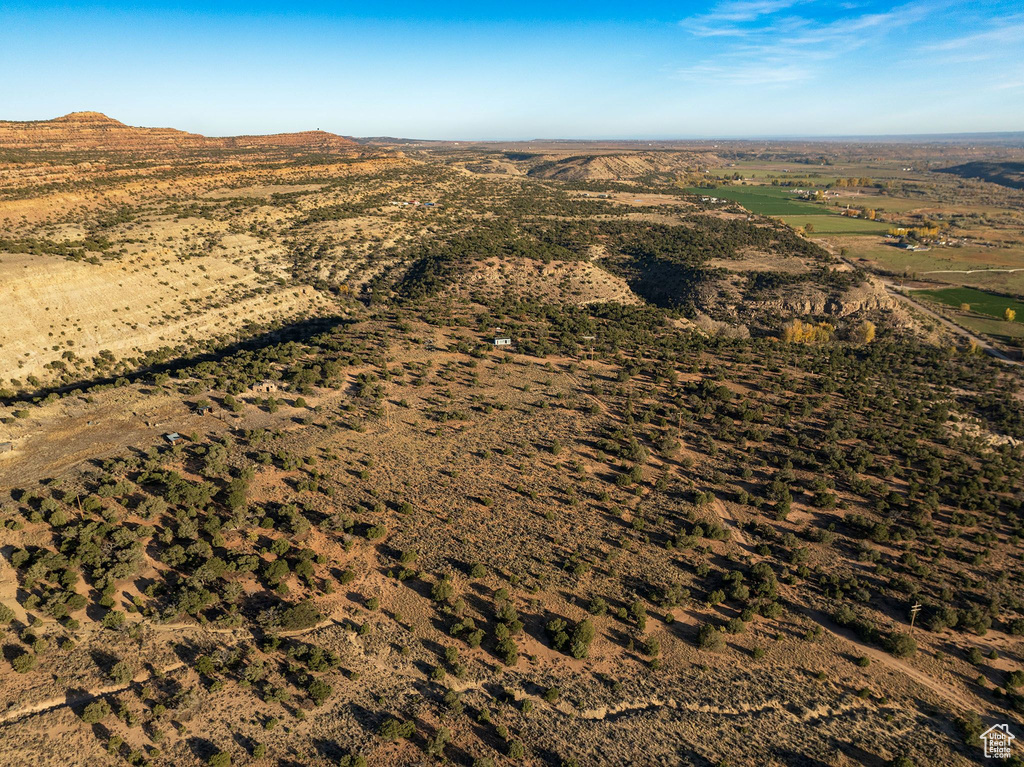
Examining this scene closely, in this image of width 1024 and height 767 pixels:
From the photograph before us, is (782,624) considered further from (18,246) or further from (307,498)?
(18,246)

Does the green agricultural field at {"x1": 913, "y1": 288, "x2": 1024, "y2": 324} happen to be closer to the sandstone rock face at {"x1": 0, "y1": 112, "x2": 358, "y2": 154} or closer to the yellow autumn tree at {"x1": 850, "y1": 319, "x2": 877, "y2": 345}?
the yellow autumn tree at {"x1": 850, "y1": 319, "x2": 877, "y2": 345}

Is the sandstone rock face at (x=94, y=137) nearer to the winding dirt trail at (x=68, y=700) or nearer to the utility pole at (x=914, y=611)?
the winding dirt trail at (x=68, y=700)

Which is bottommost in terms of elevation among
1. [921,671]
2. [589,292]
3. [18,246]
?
[921,671]

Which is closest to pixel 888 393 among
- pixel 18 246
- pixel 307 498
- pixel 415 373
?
pixel 415 373

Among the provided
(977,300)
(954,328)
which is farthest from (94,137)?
(977,300)

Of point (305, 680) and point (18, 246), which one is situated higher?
point (18, 246)

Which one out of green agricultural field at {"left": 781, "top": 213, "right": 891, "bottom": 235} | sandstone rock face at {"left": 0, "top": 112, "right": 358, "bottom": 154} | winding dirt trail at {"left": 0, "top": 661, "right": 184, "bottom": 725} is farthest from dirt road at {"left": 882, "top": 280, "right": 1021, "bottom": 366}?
sandstone rock face at {"left": 0, "top": 112, "right": 358, "bottom": 154}

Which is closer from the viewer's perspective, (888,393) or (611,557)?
(611,557)
